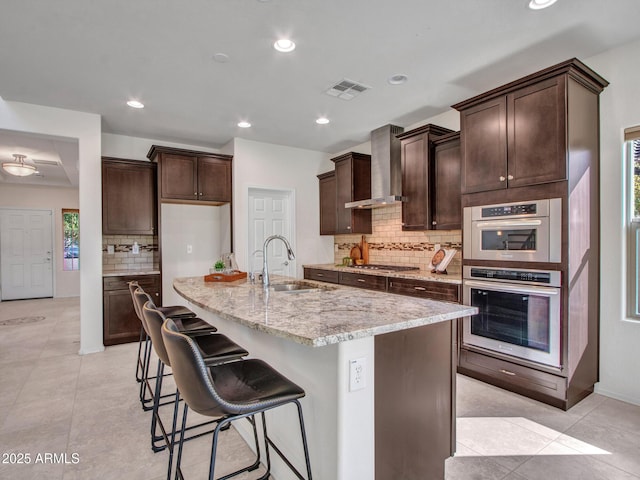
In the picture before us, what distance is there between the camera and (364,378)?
146 centimetres

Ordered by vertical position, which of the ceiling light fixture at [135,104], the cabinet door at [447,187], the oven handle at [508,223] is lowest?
the oven handle at [508,223]

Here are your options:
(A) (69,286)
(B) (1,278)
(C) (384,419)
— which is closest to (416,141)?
(C) (384,419)

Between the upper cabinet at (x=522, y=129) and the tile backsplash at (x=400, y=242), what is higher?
the upper cabinet at (x=522, y=129)

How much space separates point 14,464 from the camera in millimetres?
2070

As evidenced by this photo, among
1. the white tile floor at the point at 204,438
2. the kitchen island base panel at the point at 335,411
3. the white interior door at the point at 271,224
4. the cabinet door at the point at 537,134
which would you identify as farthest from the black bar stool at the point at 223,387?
the white interior door at the point at 271,224

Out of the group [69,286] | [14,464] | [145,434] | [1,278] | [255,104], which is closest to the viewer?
[14,464]

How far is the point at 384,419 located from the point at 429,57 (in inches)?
109

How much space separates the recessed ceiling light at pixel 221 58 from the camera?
9.41 feet

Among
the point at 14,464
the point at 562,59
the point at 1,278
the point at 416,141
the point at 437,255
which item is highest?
the point at 562,59

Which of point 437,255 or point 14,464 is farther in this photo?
point 437,255

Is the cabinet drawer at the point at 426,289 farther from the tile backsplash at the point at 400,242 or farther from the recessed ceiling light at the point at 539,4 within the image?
the recessed ceiling light at the point at 539,4

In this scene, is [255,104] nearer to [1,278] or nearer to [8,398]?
[8,398]

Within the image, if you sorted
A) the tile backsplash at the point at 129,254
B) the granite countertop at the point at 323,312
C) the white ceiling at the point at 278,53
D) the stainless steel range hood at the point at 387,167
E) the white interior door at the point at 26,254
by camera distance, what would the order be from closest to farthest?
the granite countertop at the point at 323,312 → the white ceiling at the point at 278,53 → the stainless steel range hood at the point at 387,167 → the tile backsplash at the point at 129,254 → the white interior door at the point at 26,254

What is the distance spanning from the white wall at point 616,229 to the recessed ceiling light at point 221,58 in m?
3.09
